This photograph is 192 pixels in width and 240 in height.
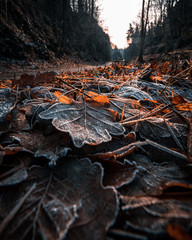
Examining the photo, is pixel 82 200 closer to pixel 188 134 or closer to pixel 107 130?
pixel 107 130

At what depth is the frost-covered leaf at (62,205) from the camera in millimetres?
363

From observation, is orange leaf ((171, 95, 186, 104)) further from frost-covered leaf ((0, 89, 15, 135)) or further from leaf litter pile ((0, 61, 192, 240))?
frost-covered leaf ((0, 89, 15, 135))

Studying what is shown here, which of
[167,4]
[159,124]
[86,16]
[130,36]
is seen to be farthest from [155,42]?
[159,124]

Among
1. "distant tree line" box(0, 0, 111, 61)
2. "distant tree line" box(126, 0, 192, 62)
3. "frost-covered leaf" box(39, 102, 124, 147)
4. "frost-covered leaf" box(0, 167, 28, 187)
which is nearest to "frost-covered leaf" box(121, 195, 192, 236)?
"frost-covered leaf" box(39, 102, 124, 147)

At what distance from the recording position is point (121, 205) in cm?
43

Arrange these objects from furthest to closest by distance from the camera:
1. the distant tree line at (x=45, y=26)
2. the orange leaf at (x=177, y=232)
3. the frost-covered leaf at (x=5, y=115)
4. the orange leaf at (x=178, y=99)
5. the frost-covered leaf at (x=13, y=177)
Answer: the distant tree line at (x=45, y=26), the orange leaf at (x=178, y=99), the frost-covered leaf at (x=5, y=115), the frost-covered leaf at (x=13, y=177), the orange leaf at (x=177, y=232)

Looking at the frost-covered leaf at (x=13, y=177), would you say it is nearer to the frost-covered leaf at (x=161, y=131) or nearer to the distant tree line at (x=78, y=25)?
the frost-covered leaf at (x=161, y=131)

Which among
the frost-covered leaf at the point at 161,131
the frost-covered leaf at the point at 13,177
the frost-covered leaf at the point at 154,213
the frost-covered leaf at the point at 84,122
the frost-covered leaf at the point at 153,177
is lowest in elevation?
the frost-covered leaf at the point at 153,177

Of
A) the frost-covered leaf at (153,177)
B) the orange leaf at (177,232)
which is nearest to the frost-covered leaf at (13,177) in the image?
the frost-covered leaf at (153,177)

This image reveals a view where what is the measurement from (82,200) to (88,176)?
0.09 meters

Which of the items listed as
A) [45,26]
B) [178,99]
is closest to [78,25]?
[45,26]

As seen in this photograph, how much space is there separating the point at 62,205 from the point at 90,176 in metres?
0.14

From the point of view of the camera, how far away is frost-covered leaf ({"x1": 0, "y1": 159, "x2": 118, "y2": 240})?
1.19 ft

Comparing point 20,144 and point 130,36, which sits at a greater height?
point 130,36
